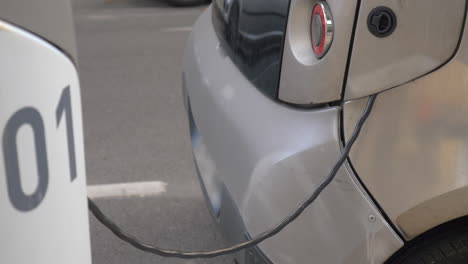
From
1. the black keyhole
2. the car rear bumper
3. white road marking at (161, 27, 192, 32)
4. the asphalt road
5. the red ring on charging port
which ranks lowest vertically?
white road marking at (161, 27, 192, 32)

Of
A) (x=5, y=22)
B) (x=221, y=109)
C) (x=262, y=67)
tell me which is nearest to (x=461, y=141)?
(x=262, y=67)

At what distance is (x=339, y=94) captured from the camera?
1.78m

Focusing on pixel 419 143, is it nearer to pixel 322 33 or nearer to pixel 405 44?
pixel 405 44

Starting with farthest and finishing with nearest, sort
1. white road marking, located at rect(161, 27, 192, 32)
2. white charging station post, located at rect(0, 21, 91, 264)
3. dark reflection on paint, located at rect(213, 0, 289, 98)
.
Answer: white road marking, located at rect(161, 27, 192, 32) < dark reflection on paint, located at rect(213, 0, 289, 98) < white charging station post, located at rect(0, 21, 91, 264)

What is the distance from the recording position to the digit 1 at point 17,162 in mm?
960

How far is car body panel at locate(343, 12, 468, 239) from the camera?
1749mm

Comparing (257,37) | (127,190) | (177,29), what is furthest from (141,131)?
(177,29)

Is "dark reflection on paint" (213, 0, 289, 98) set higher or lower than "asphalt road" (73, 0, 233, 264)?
higher

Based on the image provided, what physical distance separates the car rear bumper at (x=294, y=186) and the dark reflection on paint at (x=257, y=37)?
0.06 m

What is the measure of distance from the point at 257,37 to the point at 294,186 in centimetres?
49

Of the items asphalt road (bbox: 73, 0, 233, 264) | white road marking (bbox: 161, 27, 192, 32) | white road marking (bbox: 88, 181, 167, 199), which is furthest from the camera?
white road marking (bbox: 161, 27, 192, 32)

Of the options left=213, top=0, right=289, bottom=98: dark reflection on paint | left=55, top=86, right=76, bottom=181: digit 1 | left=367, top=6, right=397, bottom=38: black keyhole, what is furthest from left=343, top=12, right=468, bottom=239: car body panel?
left=55, top=86, right=76, bottom=181: digit 1

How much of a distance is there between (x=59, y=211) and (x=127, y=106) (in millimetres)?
3726

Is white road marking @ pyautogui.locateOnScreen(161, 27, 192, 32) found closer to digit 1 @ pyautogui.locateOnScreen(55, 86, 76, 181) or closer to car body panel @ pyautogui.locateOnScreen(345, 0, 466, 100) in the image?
car body panel @ pyautogui.locateOnScreen(345, 0, 466, 100)
